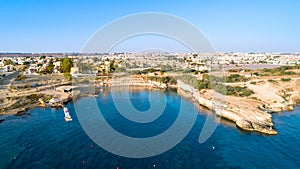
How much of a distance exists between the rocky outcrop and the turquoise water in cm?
79

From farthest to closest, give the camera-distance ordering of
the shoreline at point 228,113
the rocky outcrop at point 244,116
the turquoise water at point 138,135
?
1. the shoreline at point 228,113
2. the rocky outcrop at point 244,116
3. the turquoise water at point 138,135

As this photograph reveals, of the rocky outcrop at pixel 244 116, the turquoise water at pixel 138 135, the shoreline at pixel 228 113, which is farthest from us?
the shoreline at pixel 228 113

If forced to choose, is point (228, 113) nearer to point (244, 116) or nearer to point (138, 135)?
point (244, 116)

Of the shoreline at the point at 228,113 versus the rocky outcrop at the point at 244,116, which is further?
the shoreline at the point at 228,113

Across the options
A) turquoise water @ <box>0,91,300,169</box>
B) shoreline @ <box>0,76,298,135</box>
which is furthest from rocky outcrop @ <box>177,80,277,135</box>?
turquoise water @ <box>0,91,300,169</box>

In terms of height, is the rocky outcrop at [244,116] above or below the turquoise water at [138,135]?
above

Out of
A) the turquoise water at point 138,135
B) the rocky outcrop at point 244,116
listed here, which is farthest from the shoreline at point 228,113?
the turquoise water at point 138,135

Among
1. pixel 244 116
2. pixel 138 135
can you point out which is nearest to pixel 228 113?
pixel 244 116

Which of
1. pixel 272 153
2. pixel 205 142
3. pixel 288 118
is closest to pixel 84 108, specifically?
pixel 205 142

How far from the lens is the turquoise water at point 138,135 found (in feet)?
42.1

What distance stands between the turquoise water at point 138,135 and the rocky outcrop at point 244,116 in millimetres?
787

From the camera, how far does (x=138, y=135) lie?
658 inches

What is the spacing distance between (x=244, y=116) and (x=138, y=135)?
1040 cm

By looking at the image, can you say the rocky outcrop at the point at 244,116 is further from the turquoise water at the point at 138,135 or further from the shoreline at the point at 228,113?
the turquoise water at the point at 138,135
